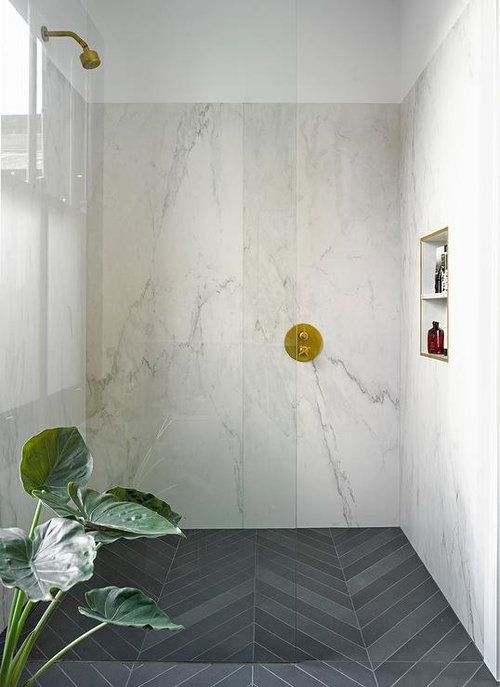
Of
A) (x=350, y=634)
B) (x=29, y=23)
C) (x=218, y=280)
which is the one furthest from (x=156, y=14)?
(x=350, y=634)

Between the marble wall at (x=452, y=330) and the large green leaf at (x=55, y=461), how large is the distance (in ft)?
4.33

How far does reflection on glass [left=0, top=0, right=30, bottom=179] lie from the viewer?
1955 millimetres

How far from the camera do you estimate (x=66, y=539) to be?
42.7 inches

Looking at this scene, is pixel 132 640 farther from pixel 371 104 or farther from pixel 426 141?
pixel 371 104

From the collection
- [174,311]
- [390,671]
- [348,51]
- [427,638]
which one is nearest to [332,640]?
[390,671]

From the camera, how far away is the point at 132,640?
1.95 metres

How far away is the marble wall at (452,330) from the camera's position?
2.05 m

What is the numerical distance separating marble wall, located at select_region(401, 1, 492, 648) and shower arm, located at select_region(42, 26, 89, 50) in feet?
4.27

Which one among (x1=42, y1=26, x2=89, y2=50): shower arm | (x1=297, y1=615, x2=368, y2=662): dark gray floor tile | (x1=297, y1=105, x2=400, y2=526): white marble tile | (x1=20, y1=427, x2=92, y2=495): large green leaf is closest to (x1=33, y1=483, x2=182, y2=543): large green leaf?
(x1=20, y1=427, x2=92, y2=495): large green leaf

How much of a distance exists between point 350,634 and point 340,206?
207cm

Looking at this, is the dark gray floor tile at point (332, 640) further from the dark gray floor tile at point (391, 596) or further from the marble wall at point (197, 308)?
the marble wall at point (197, 308)

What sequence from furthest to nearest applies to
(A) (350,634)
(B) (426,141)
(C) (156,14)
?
(B) (426,141), (A) (350,634), (C) (156,14)

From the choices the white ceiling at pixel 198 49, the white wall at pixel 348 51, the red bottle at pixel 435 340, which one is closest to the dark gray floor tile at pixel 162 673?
the red bottle at pixel 435 340

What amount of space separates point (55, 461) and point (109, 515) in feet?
0.89
